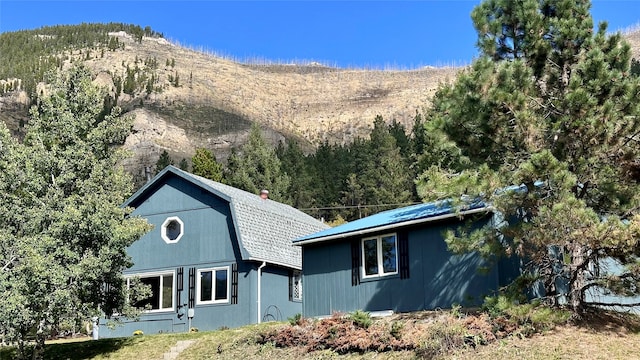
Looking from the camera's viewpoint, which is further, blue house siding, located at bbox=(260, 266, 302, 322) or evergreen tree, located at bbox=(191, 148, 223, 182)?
evergreen tree, located at bbox=(191, 148, 223, 182)

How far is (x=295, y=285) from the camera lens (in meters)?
23.7

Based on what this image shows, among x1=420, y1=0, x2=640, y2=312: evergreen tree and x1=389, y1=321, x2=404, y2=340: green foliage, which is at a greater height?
x1=420, y1=0, x2=640, y2=312: evergreen tree

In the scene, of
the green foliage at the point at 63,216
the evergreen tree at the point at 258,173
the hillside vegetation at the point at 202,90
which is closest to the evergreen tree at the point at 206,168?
the evergreen tree at the point at 258,173

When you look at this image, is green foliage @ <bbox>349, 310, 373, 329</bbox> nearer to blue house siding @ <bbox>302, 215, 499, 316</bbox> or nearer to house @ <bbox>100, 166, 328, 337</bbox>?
blue house siding @ <bbox>302, 215, 499, 316</bbox>

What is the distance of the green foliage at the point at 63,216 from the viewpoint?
15688 mm

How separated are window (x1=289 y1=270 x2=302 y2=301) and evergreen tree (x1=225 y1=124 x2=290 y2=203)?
14.3m

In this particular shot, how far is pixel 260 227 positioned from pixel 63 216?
803 cm

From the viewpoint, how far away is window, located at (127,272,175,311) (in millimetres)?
22681

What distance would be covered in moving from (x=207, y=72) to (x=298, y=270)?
7502cm

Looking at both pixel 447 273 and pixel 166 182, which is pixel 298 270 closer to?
pixel 166 182

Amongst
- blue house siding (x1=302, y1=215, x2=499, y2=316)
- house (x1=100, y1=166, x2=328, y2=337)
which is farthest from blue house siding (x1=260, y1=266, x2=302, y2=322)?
blue house siding (x1=302, y1=215, x2=499, y2=316)

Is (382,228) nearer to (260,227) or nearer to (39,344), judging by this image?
(260,227)

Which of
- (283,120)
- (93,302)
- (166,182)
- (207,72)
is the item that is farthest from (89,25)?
(93,302)

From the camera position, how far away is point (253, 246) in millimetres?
21750
